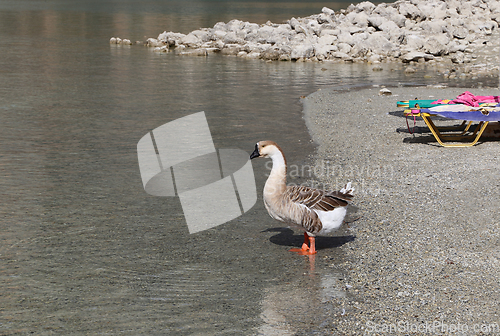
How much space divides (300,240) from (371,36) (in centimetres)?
2931

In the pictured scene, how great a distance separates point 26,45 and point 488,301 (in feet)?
128

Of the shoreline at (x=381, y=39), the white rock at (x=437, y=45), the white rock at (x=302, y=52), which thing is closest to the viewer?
the shoreline at (x=381, y=39)

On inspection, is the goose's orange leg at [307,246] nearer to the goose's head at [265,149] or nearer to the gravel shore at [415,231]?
the gravel shore at [415,231]

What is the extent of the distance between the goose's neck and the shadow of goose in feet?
4.01

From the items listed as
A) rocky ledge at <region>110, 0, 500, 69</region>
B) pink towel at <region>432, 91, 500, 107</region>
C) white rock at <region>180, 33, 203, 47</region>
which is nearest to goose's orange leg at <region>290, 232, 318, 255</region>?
pink towel at <region>432, 91, 500, 107</region>

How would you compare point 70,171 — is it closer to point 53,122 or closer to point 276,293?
point 53,122

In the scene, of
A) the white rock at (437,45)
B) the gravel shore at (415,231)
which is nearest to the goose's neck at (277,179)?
the gravel shore at (415,231)

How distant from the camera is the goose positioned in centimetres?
766

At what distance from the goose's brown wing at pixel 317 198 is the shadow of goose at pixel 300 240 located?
37.9 inches

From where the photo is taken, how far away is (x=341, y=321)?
627 centimetres

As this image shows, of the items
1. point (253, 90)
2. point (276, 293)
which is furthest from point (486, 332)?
point (253, 90)

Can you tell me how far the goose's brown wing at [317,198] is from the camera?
7.70m

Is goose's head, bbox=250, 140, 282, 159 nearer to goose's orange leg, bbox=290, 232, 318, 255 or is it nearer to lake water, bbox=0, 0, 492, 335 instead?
goose's orange leg, bbox=290, 232, 318, 255

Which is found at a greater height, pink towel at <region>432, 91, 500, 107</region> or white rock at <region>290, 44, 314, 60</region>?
white rock at <region>290, 44, 314, 60</region>
